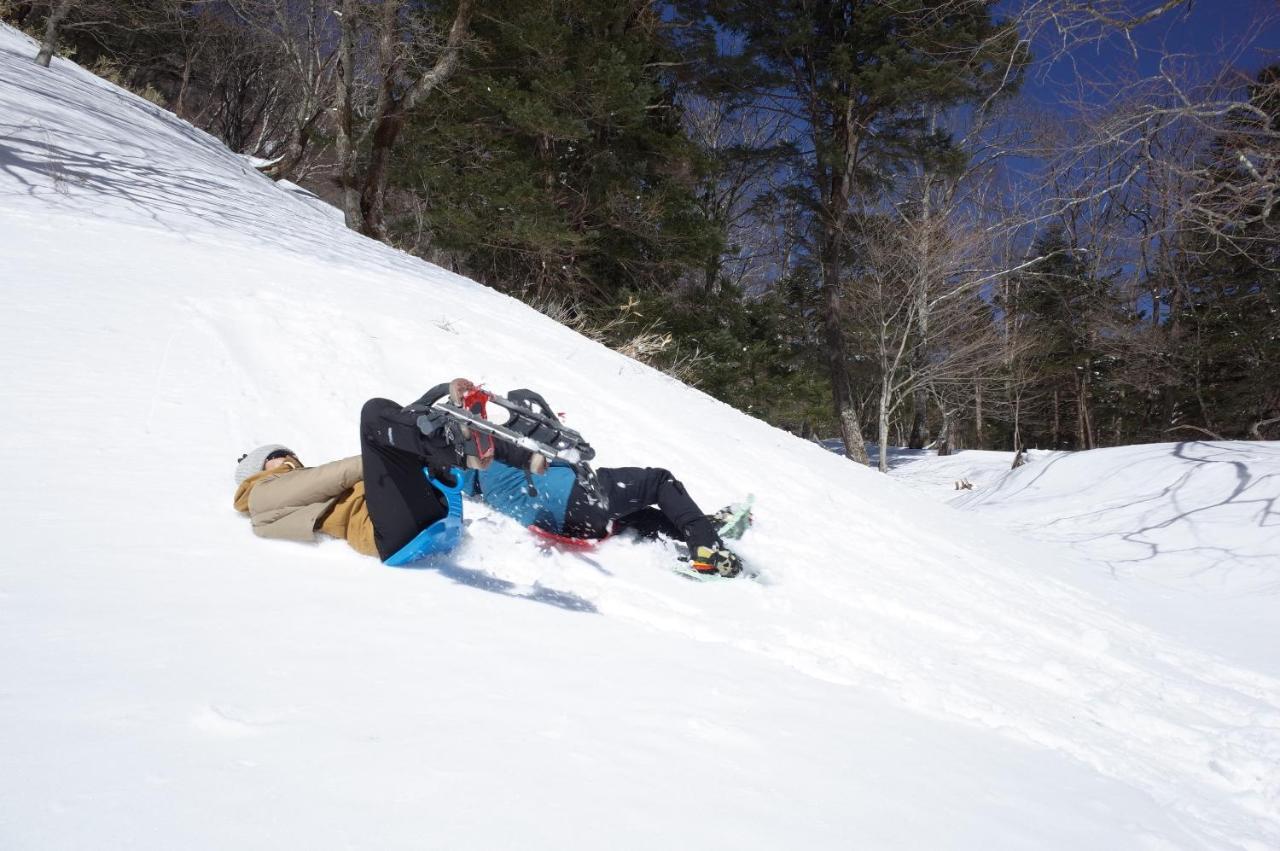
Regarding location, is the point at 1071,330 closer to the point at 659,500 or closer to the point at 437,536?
the point at 659,500

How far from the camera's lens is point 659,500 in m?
3.45

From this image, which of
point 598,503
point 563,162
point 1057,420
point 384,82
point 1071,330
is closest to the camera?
point 598,503

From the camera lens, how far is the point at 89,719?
50.0 inches

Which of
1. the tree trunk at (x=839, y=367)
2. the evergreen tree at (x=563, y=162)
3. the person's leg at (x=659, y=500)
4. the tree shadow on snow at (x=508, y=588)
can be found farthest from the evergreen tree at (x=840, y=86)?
the tree shadow on snow at (x=508, y=588)

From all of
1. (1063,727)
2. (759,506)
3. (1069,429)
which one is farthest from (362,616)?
(1069,429)

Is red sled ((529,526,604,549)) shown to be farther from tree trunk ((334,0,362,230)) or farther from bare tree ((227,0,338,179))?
bare tree ((227,0,338,179))

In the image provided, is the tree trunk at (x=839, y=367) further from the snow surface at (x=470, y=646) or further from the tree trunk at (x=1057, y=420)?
the tree trunk at (x=1057, y=420)

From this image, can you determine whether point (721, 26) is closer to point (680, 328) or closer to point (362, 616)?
point (680, 328)

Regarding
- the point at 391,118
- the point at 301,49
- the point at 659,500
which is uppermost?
the point at 301,49

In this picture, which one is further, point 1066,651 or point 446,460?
point 1066,651

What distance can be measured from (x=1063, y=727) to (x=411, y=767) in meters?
2.34

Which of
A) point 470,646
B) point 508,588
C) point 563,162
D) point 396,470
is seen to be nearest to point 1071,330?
point 563,162

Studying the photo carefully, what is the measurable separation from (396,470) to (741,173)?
15.8 metres

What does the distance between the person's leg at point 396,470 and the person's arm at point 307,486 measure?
158 millimetres
